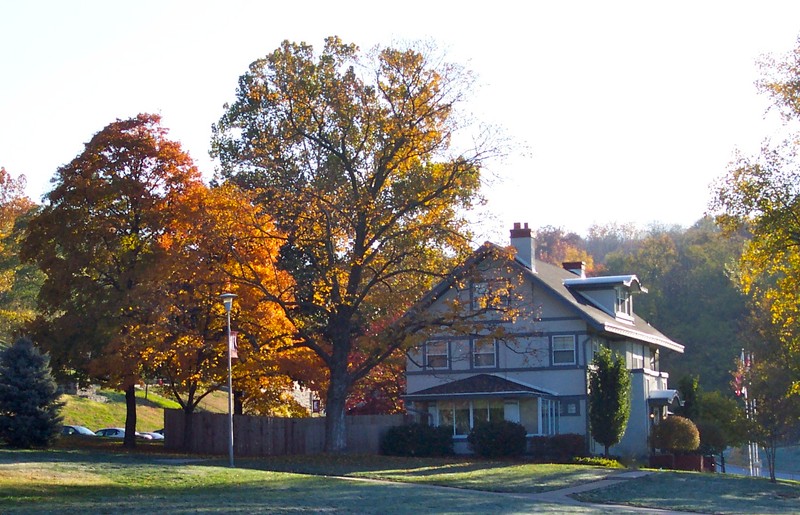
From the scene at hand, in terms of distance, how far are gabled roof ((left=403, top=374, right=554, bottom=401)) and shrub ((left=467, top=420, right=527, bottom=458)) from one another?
197cm

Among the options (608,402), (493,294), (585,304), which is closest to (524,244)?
(585,304)

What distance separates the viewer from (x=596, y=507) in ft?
79.2

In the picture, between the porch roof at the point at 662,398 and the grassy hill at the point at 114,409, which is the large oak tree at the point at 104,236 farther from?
the grassy hill at the point at 114,409

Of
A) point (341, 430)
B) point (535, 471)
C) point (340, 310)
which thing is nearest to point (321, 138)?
point (340, 310)

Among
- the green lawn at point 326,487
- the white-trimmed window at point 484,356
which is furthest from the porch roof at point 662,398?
the green lawn at point 326,487

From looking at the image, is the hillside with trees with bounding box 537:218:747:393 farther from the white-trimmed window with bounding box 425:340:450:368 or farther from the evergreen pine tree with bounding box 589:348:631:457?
the evergreen pine tree with bounding box 589:348:631:457

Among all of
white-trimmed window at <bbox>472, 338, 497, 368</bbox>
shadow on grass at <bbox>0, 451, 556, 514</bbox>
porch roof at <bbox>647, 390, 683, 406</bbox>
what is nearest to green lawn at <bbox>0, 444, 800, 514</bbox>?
shadow on grass at <bbox>0, 451, 556, 514</bbox>

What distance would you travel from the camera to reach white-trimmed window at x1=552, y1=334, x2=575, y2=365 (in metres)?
46.6

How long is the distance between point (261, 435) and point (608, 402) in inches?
573

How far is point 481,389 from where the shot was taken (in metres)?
46.5

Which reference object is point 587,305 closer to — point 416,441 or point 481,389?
point 481,389

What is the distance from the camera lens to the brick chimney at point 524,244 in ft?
156

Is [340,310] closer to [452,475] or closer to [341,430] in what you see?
[341,430]

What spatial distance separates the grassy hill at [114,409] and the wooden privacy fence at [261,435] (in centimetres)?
2136
